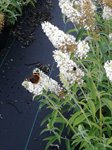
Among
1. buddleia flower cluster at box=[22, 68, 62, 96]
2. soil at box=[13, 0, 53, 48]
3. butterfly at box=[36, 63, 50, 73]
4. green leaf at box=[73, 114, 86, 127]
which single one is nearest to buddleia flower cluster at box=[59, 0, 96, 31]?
buddleia flower cluster at box=[22, 68, 62, 96]

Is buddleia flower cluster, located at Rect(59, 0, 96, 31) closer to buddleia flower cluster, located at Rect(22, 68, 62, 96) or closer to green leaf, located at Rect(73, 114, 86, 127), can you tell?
buddleia flower cluster, located at Rect(22, 68, 62, 96)

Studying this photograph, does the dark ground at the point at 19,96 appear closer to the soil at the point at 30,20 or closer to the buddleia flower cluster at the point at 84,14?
the soil at the point at 30,20

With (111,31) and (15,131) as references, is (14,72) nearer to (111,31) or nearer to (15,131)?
(15,131)

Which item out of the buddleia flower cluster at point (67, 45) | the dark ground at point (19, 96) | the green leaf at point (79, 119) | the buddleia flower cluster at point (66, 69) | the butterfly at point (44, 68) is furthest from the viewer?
the butterfly at point (44, 68)

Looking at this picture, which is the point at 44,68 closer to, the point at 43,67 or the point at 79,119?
the point at 43,67

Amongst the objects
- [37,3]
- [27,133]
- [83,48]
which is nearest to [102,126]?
[83,48]

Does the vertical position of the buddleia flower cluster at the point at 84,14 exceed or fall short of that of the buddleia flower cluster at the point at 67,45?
it exceeds it

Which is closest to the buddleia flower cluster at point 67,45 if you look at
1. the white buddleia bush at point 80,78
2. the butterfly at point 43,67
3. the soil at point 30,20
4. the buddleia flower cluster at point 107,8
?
the white buddleia bush at point 80,78
